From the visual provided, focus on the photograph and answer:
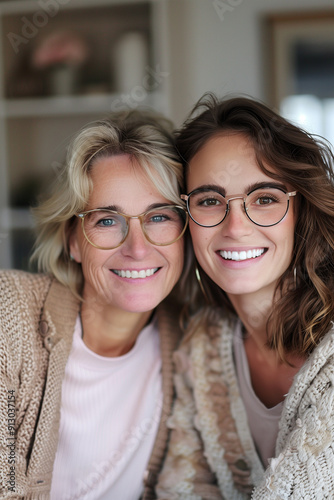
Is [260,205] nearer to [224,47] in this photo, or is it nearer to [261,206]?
[261,206]

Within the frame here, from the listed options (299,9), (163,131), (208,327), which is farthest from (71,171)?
(299,9)

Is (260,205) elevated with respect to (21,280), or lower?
elevated

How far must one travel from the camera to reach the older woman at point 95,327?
1.35m

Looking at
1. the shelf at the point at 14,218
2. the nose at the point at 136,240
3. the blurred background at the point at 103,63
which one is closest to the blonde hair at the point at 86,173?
the nose at the point at 136,240

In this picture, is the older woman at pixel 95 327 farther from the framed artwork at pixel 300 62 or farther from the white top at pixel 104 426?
the framed artwork at pixel 300 62

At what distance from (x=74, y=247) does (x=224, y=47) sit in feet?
→ 7.41

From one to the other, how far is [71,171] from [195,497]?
2.97ft

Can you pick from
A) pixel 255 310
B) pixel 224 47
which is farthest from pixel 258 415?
pixel 224 47

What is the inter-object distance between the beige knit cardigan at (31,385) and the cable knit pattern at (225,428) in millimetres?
69

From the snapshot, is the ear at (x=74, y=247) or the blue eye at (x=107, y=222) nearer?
the blue eye at (x=107, y=222)

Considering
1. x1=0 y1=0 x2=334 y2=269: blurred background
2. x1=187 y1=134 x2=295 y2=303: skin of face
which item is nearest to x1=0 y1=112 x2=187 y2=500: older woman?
A: x1=187 y1=134 x2=295 y2=303: skin of face

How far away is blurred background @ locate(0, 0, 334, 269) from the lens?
2984mm

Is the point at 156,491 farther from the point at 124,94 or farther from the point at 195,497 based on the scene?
the point at 124,94

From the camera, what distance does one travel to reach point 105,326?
5.10 ft
